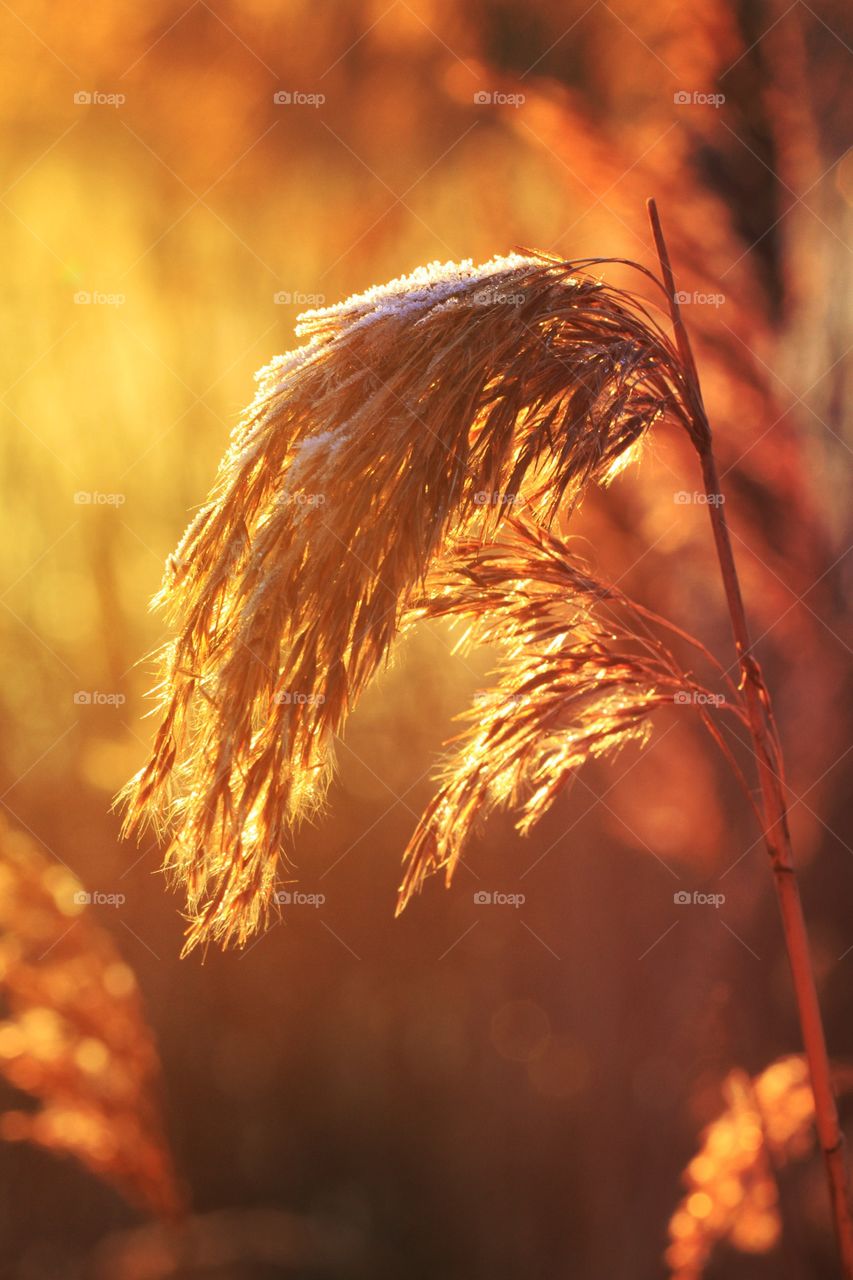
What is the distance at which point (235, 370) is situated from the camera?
2.47 meters

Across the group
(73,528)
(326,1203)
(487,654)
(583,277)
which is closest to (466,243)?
(487,654)

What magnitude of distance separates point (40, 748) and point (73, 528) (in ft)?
1.82
